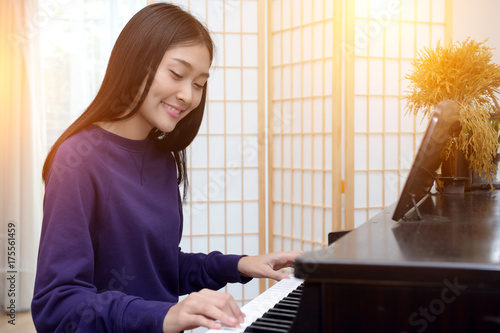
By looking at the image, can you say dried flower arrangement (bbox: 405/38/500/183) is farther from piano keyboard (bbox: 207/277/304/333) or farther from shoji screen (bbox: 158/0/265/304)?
shoji screen (bbox: 158/0/265/304)

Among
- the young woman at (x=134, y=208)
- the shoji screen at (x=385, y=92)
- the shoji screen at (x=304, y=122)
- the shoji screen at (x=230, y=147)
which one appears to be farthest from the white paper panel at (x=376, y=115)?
the young woman at (x=134, y=208)

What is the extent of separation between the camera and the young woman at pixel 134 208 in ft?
2.86

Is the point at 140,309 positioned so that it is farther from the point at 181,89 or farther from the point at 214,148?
the point at 214,148

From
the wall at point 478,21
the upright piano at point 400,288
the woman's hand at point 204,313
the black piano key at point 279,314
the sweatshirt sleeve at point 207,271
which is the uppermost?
the wall at point 478,21

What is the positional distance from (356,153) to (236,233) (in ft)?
2.90

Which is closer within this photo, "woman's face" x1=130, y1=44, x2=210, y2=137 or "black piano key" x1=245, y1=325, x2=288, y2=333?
"black piano key" x1=245, y1=325, x2=288, y2=333

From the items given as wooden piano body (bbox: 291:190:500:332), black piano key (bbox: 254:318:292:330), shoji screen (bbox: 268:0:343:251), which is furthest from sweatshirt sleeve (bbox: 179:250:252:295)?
shoji screen (bbox: 268:0:343:251)

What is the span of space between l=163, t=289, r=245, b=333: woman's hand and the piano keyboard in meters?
0.02

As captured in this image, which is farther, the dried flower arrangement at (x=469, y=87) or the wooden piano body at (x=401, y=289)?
the dried flower arrangement at (x=469, y=87)

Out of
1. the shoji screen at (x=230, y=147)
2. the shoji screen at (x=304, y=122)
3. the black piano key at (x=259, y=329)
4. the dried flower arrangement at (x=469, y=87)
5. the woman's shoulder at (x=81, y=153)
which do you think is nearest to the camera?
the black piano key at (x=259, y=329)

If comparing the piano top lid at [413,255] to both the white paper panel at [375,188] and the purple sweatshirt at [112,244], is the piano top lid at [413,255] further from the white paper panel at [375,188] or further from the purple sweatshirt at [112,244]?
the white paper panel at [375,188]

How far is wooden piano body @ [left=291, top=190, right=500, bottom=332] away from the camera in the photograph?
2.14ft

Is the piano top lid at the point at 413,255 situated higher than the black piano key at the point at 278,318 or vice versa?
the piano top lid at the point at 413,255

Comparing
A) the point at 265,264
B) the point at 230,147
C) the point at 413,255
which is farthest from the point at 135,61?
the point at 230,147
